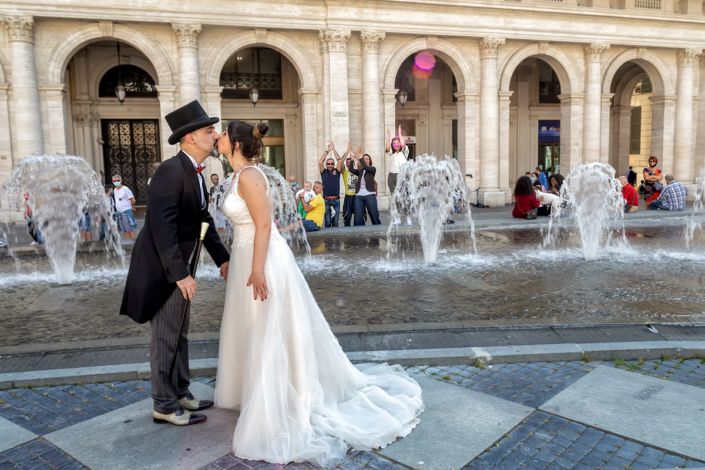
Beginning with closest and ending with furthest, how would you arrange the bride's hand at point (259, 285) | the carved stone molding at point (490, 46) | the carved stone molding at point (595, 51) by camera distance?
the bride's hand at point (259, 285)
the carved stone molding at point (490, 46)
the carved stone molding at point (595, 51)

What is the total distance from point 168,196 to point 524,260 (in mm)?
7659

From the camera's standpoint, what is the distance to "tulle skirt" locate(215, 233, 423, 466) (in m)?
3.33

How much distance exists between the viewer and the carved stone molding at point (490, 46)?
21.3 m

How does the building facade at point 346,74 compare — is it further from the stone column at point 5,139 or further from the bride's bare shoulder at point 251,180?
the bride's bare shoulder at point 251,180

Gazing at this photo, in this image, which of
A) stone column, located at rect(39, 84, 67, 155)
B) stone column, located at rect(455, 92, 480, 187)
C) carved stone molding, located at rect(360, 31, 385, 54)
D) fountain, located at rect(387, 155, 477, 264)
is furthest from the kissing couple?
stone column, located at rect(455, 92, 480, 187)

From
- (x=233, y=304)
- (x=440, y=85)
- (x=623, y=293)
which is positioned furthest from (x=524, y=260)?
(x=440, y=85)

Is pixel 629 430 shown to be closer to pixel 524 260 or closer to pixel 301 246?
pixel 524 260

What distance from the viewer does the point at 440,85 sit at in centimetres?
2669

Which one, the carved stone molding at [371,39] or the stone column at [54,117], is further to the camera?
the carved stone molding at [371,39]

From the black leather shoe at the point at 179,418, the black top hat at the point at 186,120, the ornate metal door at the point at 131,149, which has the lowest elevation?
the black leather shoe at the point at 179,418

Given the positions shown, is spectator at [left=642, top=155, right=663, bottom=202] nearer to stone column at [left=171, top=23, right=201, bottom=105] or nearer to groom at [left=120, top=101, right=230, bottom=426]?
stone column at [left=171, top=23, right=201, bottom=105]

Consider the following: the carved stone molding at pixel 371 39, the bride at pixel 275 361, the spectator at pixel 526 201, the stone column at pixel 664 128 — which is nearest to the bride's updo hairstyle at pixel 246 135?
the bride at pixel 275 361

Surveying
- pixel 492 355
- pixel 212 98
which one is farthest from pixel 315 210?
pixel 492 355

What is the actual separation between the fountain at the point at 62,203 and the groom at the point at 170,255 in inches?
235
